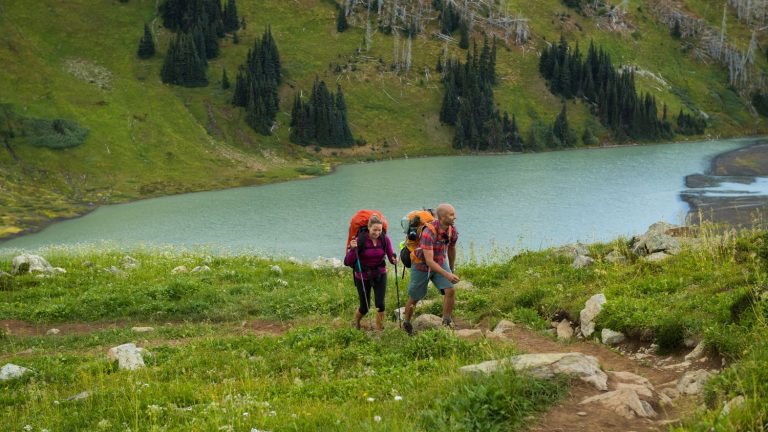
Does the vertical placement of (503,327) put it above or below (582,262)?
below

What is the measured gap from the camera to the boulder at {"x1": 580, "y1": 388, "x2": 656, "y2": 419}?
7.16 meters

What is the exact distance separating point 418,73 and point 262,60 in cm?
4030

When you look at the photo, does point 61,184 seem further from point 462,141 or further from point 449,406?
point 449,406

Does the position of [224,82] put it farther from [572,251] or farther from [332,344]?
[332,344]

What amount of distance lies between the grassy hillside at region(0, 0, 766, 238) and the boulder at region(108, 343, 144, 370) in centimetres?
6469

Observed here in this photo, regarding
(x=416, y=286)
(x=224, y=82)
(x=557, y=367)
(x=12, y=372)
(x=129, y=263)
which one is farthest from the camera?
(x=224, y=82)

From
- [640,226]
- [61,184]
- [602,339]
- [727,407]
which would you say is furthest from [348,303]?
[61,184]

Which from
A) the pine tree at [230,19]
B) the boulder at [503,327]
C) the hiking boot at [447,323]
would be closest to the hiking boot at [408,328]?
the hiking boot at [447,323]

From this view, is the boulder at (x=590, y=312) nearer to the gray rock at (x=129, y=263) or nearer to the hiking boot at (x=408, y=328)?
the hiking boot at (x=408, y=328)

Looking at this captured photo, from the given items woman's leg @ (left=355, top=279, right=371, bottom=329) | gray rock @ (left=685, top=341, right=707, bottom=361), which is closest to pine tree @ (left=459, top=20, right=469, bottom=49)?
woman's leg @ (left=355, top=279, right=371, bottom=329)

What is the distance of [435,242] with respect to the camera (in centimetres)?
1285

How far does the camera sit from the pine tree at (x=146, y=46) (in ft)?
470

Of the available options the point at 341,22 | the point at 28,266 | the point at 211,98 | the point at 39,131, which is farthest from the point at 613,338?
the point at 341,22

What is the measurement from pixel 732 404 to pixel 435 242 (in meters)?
7.29
